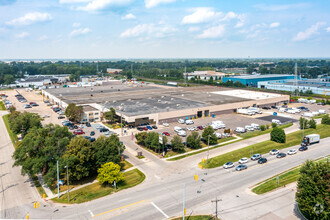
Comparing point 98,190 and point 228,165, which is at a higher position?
point 228,165

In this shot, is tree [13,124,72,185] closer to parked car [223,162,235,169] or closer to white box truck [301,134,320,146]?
parked car [223,162,235,169]

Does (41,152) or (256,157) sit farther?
(256,157)

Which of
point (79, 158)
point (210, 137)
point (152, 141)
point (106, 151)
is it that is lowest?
point (210, 137)

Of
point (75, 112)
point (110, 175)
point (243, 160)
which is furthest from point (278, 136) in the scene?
point (75, 112)

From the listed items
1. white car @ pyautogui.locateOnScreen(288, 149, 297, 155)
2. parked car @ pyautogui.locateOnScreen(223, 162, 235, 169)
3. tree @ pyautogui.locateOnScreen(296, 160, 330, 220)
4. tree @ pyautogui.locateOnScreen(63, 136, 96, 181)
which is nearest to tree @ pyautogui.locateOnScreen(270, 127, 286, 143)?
white car @ pyautogui.locateOnScreen(288, 149, 297, 155)

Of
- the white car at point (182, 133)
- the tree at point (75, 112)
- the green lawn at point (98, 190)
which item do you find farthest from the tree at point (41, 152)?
the tree at point (75, 112)

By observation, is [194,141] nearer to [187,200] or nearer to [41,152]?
[187,200]

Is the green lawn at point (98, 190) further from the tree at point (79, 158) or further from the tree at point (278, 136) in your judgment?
the tree at point (278, 136)
